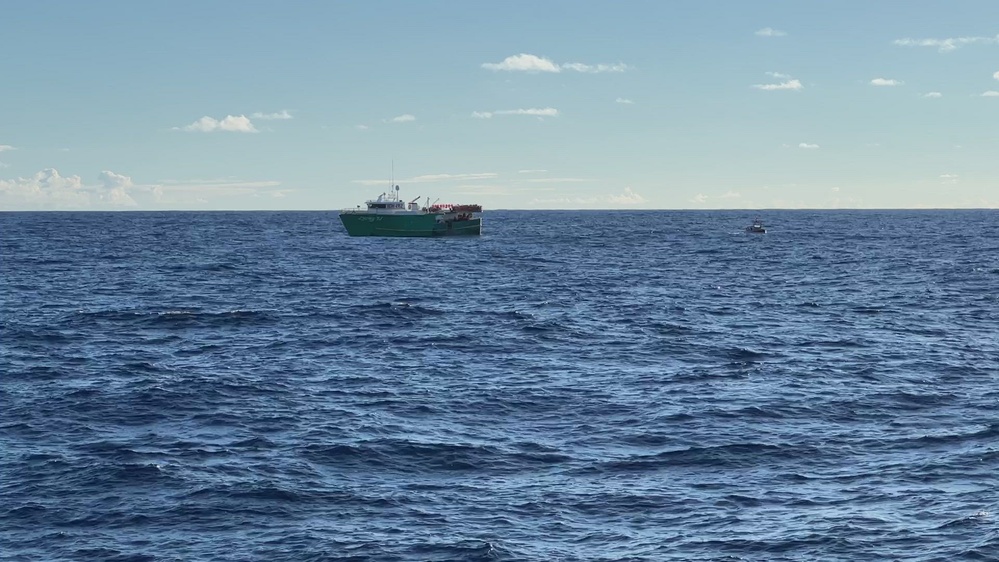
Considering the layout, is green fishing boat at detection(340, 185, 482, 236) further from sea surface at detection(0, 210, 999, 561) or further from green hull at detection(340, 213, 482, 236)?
sea surface at detection(0, 210, 999, 561)

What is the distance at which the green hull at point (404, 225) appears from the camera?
16738cm

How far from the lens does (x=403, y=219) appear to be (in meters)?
167

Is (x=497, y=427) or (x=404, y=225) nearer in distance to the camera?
(x=497, y=427)

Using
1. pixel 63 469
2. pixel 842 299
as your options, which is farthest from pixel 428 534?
pixel 842 299

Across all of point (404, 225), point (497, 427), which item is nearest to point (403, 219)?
point (404, 225)

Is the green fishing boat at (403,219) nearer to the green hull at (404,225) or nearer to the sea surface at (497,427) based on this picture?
the green hull at (404,225)

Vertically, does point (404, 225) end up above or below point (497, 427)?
above

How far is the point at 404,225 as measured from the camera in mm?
168125

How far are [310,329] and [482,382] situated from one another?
2096 centimetres

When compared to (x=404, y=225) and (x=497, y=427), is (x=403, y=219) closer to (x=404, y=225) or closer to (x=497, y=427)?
(x=404, y=225)

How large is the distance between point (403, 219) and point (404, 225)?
155cm

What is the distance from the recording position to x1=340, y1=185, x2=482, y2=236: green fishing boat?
550 ft

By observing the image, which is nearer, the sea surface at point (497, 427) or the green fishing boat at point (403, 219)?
the sea surface at point (497, 427)

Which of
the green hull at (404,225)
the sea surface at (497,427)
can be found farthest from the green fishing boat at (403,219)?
the sea surface at (497,427)
